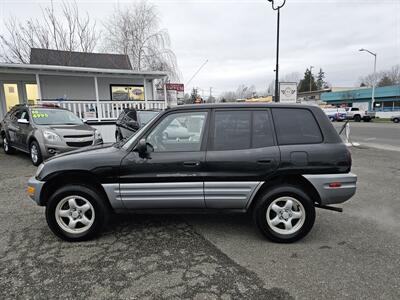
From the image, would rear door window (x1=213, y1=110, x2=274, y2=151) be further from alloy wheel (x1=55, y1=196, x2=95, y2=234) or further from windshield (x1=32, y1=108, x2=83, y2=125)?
windshield (x1=32, y1=108, x2=83, y2=125)

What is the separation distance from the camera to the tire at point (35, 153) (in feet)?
24.5

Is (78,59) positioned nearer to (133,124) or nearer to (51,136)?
(133,124)

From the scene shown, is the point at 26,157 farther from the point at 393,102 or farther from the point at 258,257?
the point at 393,102

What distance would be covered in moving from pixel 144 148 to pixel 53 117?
261 inches

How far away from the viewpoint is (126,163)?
11.0 ft

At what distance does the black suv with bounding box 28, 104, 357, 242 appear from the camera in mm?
3344

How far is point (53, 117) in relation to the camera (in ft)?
27.9

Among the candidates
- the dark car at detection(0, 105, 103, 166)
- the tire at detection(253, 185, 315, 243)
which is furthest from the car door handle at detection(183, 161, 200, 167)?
the dark car at detection(0, 105, 103, 166)

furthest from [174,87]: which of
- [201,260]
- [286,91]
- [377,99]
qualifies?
[377,99]

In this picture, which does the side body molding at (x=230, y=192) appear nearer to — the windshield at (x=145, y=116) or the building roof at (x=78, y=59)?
the windshield at (x=145, y=116)

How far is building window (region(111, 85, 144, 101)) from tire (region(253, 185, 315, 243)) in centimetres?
1435

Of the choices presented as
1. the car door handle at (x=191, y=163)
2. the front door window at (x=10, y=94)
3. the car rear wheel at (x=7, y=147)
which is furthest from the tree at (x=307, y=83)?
the car door handle at (x=191, y=163)

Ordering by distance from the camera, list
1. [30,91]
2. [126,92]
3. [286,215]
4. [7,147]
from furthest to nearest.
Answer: [126,92]
[30,91]
[7,147]
[286,215]

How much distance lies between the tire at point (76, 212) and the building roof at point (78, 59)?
1692cm
